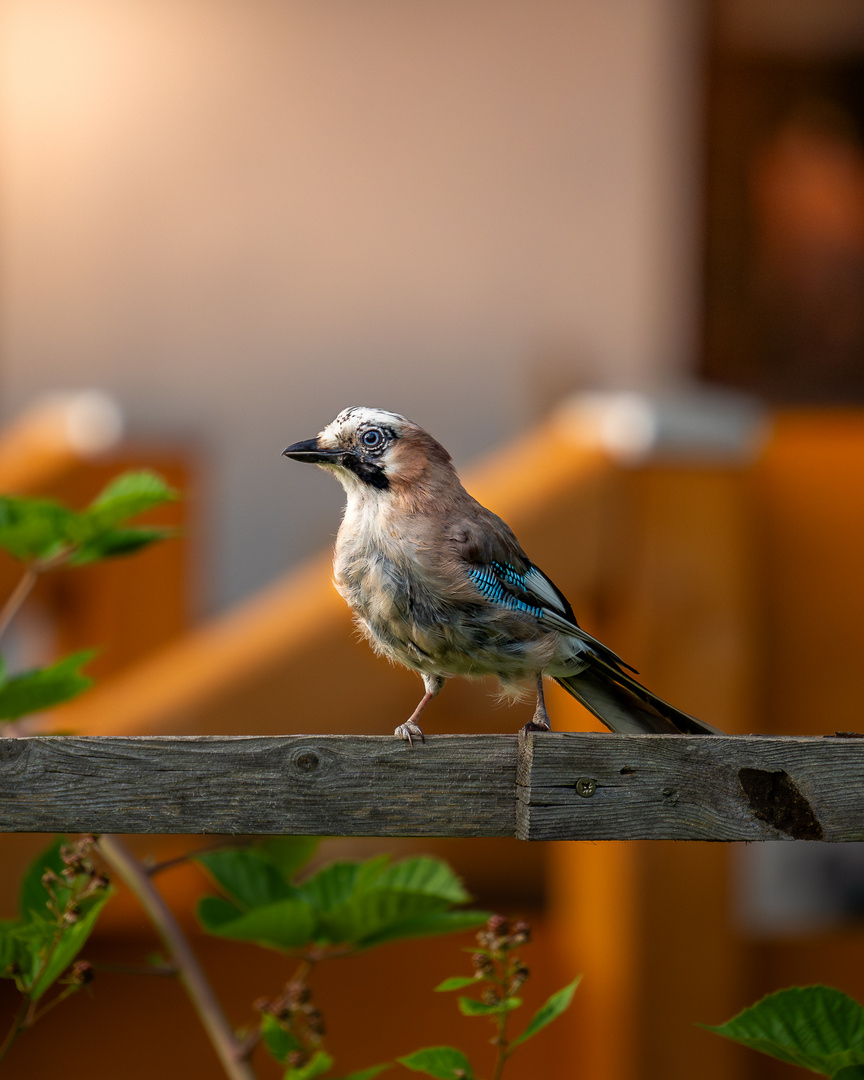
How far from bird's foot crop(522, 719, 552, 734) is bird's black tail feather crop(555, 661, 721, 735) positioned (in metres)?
0.17

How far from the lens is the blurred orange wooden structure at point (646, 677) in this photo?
3727mm

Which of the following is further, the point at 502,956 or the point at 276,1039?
the point at 276,1039

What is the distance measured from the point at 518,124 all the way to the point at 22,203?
258 cm

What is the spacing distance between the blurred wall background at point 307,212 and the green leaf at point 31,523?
4.39 metres

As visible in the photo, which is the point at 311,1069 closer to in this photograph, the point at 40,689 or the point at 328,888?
the point at 328,888

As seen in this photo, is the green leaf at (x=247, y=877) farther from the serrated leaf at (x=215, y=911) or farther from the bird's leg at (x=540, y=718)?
the bird's leg at (x=540, y=718)

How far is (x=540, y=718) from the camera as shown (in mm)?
1942

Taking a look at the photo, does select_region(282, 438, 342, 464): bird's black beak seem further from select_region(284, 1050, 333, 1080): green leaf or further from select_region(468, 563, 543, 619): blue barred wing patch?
select_region(284, 1050, 333, 1080): green leaf

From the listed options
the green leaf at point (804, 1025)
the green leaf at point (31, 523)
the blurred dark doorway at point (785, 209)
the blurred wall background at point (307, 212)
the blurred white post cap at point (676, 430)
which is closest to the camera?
the green leaf at point (804, 1025)

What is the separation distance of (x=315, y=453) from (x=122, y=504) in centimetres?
38

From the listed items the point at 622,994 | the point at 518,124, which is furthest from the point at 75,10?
the point at 622,994

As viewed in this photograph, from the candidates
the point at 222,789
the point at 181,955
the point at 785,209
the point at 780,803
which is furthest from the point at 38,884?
the point at 785,209

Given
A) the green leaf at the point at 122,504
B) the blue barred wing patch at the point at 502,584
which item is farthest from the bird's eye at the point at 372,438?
the green leaf at the point at 122,504

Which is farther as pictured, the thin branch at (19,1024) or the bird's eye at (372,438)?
the bird's eye at (372,438)
